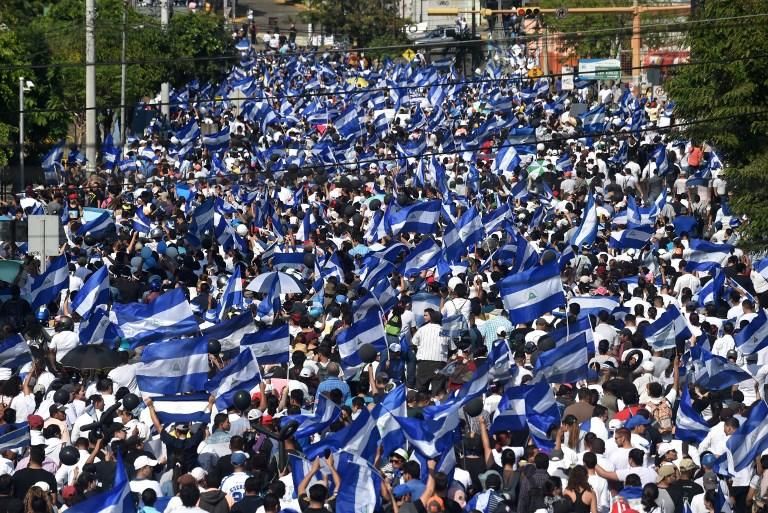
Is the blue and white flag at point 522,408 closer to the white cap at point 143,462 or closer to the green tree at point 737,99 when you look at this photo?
the white cap at point 143,462

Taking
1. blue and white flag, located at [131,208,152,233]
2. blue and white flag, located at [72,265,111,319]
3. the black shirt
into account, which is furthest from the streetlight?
the black shirt

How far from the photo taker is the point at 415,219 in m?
26.1

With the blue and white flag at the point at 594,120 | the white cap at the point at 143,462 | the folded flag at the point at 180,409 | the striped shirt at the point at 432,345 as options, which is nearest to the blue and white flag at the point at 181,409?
the folded flag at the point at 180,409

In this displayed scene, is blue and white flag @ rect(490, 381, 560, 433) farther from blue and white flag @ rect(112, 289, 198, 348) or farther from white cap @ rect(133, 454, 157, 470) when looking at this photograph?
blue and white flag @ rect(112, 289, 198, 348)

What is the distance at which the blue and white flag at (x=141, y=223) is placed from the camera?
2756 cm

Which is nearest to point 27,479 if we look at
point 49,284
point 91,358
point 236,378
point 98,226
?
point 236,378

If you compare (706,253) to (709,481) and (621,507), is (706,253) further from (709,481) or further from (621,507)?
(621,507)

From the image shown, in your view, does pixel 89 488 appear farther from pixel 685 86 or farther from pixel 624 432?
pixel 685 86

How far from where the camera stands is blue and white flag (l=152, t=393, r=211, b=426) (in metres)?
16.0

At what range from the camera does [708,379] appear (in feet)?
55.2

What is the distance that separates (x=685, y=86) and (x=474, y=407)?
13.6 meters

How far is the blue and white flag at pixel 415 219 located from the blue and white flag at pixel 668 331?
7859mm

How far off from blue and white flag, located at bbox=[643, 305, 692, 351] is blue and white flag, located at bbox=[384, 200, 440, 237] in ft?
25.8

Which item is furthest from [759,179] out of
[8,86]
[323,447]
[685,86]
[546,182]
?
[8,86]
